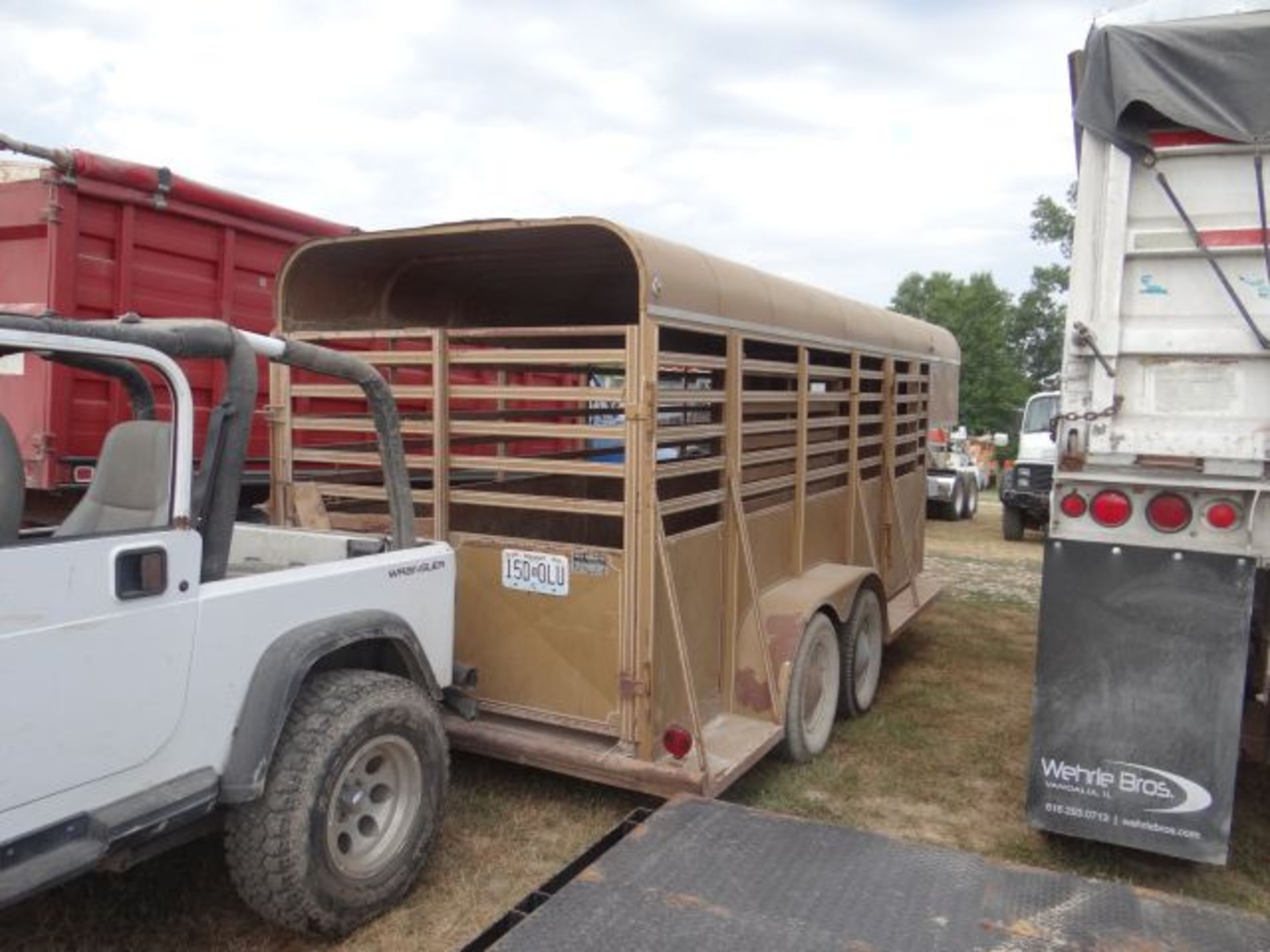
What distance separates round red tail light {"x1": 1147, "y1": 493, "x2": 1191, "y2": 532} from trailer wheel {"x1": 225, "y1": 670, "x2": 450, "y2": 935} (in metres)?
2.58

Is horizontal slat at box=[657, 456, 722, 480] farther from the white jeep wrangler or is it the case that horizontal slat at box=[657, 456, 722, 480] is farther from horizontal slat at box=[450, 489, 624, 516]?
the white jeep wrangler

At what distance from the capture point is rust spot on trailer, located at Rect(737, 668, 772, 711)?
4.64 m

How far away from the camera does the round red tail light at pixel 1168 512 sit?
3430 mm

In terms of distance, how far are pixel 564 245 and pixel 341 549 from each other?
1.66 m

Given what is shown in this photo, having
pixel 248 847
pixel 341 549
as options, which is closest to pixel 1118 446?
pixel 341 549

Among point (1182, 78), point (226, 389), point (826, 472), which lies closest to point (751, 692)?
point (826, 472)

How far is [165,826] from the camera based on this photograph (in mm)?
2787

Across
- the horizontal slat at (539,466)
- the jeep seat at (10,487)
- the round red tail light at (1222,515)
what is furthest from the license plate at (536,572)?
the round red tail light at (1222,515)

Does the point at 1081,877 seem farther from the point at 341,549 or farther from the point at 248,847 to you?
the point at 341,549

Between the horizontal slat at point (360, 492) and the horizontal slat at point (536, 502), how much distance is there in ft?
0.41

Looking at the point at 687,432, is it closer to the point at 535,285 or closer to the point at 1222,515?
the point at 535,285

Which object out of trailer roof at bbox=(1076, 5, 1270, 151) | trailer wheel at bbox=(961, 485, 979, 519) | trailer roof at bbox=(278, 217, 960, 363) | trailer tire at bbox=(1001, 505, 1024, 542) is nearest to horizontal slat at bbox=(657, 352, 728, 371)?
trailer roof at bbox=(278, 217, 960, 363)

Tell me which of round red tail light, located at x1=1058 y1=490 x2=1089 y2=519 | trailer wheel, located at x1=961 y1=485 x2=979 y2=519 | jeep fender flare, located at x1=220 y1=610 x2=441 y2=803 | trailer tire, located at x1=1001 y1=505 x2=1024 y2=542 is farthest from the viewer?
trailer wheel, located at x1=961 y1=485 x2=979 y2=519

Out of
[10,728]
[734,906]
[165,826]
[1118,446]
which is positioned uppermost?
[1118,446]
